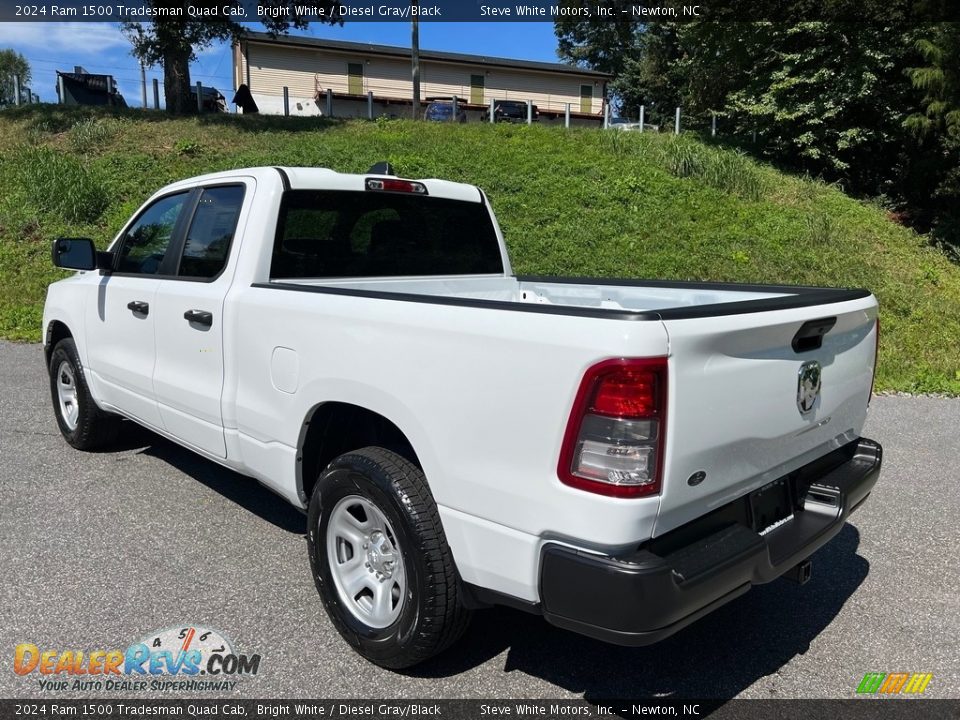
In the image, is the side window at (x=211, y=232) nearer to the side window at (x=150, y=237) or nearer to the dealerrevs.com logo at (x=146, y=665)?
the side window at (x=150, y=237)

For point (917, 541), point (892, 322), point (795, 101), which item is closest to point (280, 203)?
point (917, 541)

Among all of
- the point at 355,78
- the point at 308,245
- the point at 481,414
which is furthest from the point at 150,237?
the point at 355,78

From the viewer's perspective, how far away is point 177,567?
11.7 feet

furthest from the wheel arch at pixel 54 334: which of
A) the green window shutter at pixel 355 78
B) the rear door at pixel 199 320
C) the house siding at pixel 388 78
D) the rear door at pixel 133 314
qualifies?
the green window shutter at pixel 355 78

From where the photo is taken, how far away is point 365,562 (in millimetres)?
2854

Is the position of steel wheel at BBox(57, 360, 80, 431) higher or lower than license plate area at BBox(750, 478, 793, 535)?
lower

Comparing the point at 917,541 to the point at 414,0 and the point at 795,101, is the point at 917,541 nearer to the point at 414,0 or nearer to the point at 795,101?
the point at 795,101

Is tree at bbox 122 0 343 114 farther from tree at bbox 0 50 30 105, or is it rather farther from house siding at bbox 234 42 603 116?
tree at bbox 0 50 30 105

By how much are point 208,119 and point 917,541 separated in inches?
785

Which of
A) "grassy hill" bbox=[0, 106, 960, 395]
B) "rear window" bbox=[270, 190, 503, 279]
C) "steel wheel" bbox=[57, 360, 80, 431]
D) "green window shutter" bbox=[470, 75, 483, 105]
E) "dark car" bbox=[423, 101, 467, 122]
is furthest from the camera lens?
"green window shutter" bbox=[470, 75, 483, 105]

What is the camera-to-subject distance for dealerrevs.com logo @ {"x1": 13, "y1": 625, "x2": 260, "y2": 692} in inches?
108

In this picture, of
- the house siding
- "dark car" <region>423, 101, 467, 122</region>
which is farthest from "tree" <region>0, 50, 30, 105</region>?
"dark car" <region>423, 101, 467, 122</region>

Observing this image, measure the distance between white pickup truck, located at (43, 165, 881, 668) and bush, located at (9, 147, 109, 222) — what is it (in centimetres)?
1205

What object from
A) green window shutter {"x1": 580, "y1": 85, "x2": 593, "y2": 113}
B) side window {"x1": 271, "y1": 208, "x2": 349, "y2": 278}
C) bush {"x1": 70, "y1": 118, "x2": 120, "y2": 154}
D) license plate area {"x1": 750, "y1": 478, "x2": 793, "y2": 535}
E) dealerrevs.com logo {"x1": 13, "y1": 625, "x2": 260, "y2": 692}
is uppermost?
green window shutter {"x1": 580, "y1": 85, "x2": 593, "y2": 113}
